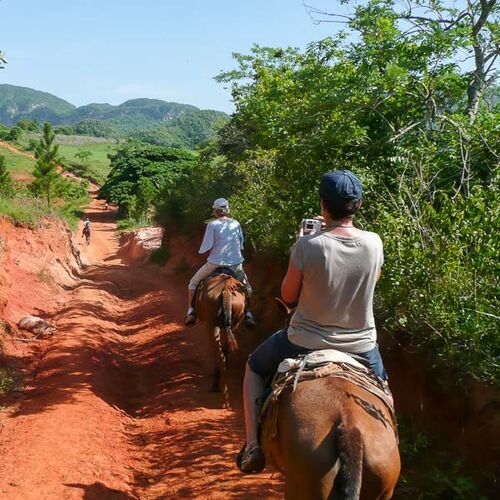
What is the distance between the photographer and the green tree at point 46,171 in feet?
139

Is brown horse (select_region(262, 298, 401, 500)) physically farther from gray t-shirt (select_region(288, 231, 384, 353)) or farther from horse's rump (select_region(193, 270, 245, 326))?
horse's rump (select_region(193, 270, 245, 326))

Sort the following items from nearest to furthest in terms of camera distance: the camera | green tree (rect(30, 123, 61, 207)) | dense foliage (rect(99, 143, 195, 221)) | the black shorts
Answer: the black shorts
the camera
green tree (rect(30, 123, 61, 207))
dense foliage (rect(99, 143, 195, 221))

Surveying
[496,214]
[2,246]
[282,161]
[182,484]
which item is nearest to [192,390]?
[182,484]

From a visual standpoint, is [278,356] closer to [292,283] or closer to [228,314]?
[292,283]

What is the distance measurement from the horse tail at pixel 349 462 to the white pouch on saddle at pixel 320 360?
66 centimetres

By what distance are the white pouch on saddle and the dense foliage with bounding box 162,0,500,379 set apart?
1333 millimetres

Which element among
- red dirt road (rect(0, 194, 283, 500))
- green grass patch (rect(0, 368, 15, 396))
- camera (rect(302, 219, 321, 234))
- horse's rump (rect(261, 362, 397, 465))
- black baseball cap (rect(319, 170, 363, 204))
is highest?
black baseball cap (rect(319, 170, 363, 204))

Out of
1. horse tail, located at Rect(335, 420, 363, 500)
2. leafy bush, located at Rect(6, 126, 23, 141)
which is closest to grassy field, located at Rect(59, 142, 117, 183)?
leafy bush, located at Rect(6, 126, 23, 141)

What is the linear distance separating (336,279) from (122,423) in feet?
16.5

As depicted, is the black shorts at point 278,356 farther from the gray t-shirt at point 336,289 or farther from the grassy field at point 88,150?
the grassy field at point 88,150

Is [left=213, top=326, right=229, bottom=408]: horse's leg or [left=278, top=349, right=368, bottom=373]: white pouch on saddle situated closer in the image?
[left=278, top=349, right=368, bottom=373]: white pouch on saddle

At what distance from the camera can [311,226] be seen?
171 inches

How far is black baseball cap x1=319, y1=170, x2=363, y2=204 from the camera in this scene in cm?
373

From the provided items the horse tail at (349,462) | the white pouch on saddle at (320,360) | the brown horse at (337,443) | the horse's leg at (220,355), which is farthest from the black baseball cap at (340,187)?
the horse's leg at (220,355)
